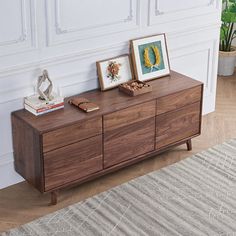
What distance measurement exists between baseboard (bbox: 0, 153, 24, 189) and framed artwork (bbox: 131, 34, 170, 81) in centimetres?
116

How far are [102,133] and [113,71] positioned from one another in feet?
1.85

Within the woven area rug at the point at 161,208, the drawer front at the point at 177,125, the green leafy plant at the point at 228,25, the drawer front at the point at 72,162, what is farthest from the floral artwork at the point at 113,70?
the green leafy plant at the point at 228,25

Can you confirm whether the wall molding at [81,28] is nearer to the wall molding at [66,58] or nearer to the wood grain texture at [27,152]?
the wall molding at [66,58]

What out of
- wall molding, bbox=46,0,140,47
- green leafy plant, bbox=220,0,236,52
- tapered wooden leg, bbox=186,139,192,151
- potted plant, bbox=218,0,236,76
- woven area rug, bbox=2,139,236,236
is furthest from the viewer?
potted plant, bbox=218,0,236,76

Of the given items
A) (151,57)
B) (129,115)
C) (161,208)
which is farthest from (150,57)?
(161,208)

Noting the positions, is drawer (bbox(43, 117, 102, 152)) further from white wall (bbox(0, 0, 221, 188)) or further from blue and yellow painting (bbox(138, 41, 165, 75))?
blue and yellow painting (bbox(138, 41, 165, 75))

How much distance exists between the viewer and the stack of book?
3922 mm

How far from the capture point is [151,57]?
4.59 m

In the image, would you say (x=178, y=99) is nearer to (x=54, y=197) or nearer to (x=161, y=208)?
(x=161, y=208)

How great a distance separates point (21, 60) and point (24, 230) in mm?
1119

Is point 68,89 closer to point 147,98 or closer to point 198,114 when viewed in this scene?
point 147,98

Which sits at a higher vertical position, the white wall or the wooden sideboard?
the white wall

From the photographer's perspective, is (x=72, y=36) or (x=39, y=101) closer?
(x=39, y=101)

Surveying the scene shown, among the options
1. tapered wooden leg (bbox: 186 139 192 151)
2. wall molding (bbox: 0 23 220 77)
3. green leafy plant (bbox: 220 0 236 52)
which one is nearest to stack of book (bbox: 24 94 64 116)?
wall molding (bbox: 0 23 220 77)
